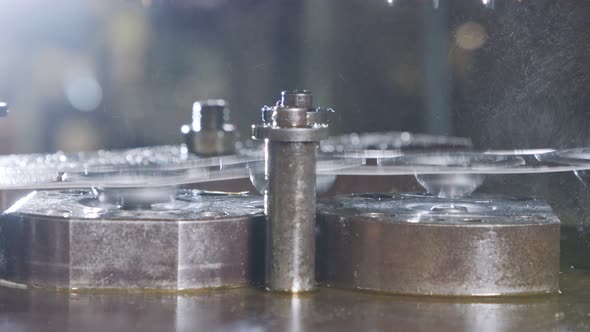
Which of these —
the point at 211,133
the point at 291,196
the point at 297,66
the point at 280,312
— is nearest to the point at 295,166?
the point at 291,196

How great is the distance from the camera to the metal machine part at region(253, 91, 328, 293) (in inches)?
77.2

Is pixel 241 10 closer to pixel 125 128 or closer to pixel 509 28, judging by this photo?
pixel 125 128

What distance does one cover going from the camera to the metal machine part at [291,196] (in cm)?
196

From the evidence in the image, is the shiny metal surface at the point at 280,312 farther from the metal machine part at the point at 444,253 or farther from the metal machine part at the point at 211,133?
the metal machine part at the point at 211,133

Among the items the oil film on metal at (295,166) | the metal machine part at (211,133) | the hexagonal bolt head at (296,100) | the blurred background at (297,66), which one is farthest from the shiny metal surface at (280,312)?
the metal machine part at (211,133)

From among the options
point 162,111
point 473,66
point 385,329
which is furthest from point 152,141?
point 385,329

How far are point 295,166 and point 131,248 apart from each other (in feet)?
Answer: 1.22

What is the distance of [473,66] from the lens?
8.89 feet

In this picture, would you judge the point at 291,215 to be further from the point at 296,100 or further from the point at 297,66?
the point at 297,66

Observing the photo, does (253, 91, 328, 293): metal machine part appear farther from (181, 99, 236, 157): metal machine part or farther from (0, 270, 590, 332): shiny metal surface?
(181, 99, 236, 157): metal machine part

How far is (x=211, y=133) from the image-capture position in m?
2.89

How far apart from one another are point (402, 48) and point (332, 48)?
0.78 ft

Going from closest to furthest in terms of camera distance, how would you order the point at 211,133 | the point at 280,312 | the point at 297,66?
the point at 280,312, the point at 211,133, the point at 297,66

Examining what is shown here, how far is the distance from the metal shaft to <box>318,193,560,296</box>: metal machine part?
83mm
